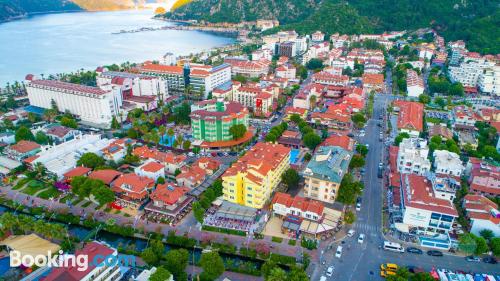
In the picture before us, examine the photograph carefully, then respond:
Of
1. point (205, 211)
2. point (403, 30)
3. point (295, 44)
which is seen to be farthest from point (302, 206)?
point (403, 30)

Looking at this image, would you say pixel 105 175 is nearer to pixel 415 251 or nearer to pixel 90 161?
pixel 90 161

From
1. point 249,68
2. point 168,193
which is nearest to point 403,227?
point 168,193

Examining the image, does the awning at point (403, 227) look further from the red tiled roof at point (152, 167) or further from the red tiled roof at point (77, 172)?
the red tiled roof at point (77, 172)

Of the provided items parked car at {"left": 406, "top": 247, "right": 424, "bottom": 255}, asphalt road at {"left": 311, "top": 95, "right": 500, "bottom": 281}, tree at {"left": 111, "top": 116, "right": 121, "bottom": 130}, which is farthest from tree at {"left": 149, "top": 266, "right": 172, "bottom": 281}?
tree at {"left": 111, "top": 116, "right": 121, "bottom": 130}

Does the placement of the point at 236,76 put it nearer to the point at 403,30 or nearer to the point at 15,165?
the point at 15,165

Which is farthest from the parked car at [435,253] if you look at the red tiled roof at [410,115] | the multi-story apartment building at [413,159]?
the red tiled roof at [410,115]

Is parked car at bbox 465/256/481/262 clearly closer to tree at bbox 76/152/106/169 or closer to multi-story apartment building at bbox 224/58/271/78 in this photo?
tree at bbox 76/152/106/169
